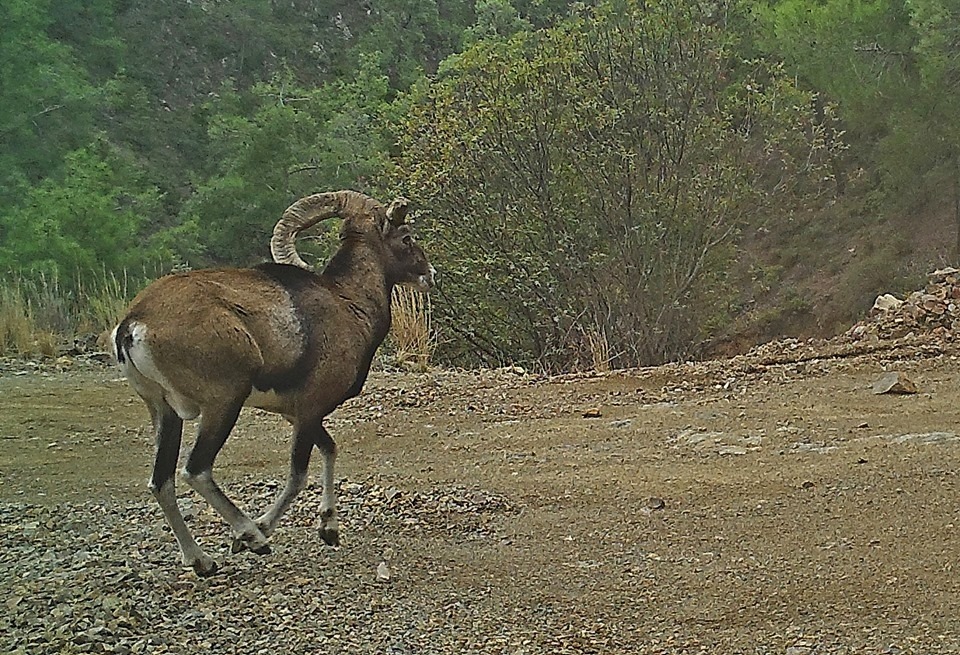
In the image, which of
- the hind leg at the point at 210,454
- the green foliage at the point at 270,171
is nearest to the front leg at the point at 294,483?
the hind leg at the point at 210,454

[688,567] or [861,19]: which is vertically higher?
[861,19]

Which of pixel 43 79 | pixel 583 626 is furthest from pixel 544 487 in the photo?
pixel 43 79

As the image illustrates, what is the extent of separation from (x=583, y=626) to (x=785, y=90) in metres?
13.8

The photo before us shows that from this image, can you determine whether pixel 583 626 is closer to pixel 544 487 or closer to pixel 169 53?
pixel 544 487

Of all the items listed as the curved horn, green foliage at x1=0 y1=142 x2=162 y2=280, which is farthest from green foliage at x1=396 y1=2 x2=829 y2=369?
the curved horn

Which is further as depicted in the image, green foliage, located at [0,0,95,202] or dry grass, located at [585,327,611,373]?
green foliage, located at [0,0,95,202]

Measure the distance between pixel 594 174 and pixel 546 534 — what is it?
10330mm

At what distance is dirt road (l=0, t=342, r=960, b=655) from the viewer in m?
4.43

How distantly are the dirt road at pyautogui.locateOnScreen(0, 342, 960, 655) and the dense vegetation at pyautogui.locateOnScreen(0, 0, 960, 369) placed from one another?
5.87 metres

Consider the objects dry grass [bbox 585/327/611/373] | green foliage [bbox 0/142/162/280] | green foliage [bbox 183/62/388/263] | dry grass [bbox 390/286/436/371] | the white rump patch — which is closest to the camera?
the white rump patch

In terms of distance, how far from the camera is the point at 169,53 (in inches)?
1700

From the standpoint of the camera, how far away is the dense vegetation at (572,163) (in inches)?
606

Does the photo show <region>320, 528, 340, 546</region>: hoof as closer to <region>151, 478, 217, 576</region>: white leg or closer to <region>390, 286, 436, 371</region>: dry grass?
<region>151, 478, 217, 576</region>: white leg

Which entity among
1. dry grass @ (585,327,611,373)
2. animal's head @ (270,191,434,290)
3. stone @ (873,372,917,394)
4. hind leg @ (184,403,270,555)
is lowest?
dry grass @ (585,327,611,373)
